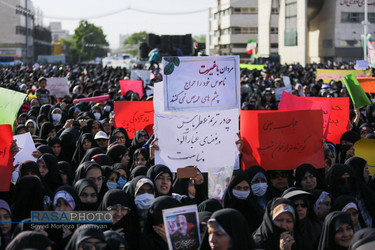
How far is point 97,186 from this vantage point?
17.7 feet

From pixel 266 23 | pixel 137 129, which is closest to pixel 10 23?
pixel 266 23

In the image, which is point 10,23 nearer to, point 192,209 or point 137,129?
point 137,129

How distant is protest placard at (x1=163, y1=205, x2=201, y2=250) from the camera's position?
358 centimetres

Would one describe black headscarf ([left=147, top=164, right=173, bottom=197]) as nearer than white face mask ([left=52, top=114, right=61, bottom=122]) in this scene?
Yes

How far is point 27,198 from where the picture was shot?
199 inches

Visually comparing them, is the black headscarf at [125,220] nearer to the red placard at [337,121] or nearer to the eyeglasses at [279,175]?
the eyeglasses at [279,175]

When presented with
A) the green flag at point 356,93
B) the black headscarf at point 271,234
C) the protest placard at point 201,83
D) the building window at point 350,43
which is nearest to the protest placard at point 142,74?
the green flag at point 356,93

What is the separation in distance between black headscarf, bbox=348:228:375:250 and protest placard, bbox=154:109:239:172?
200 cm

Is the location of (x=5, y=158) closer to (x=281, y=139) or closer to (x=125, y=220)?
(x=125, y=220)

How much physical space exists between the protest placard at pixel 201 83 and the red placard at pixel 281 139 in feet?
0.86

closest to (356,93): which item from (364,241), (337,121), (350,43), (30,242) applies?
(337,121)

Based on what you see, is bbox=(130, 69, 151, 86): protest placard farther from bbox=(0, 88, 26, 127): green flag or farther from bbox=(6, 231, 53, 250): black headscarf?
bbox=(6, 231, 53, 250): black headscarf

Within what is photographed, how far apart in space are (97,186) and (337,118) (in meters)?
3.57

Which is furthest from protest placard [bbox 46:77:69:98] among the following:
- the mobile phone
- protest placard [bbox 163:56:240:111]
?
the mobile phone
